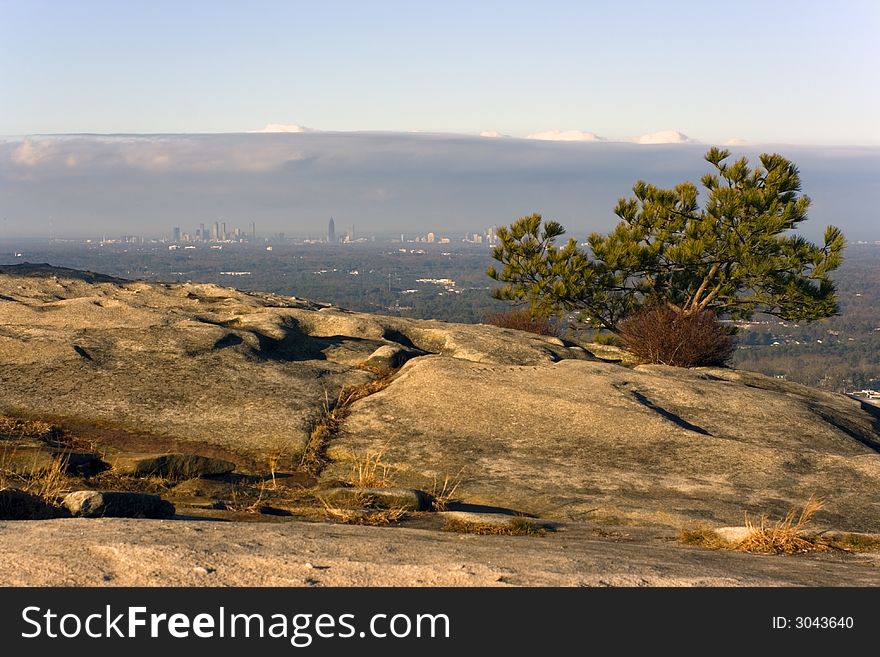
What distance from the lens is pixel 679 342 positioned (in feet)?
65.6

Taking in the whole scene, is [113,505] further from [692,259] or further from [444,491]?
[692,259]

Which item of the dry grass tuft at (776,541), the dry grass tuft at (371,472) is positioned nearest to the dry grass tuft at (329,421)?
the dry grass tuft at (371,472)

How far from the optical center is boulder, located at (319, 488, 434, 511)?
29.1 feet

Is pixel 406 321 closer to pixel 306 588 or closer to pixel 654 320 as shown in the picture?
pixel 654 320

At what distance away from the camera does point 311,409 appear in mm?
12570

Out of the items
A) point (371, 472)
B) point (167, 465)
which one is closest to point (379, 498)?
point (371, 472)

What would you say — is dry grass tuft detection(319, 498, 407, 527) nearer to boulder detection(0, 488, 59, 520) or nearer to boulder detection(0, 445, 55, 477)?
boulder detection(0, 488, 59, 520)

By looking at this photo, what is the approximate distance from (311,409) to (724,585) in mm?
7673

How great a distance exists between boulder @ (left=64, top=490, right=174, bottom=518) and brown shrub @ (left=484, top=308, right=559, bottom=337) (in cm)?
1875

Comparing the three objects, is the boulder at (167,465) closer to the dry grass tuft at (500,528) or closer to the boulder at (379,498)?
the boulder at (379,498)

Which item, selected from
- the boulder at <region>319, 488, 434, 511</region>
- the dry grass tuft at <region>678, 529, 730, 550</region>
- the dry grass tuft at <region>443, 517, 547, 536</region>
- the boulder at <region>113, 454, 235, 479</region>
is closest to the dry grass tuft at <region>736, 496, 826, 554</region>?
the dry grass tuft at <region>678, 529, 730, 550</region>

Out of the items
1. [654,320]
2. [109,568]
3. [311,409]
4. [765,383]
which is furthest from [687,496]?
[654,320]

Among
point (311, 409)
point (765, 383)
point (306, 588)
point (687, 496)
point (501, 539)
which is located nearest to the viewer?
point (306, 588)

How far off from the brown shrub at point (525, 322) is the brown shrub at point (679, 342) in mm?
5492
